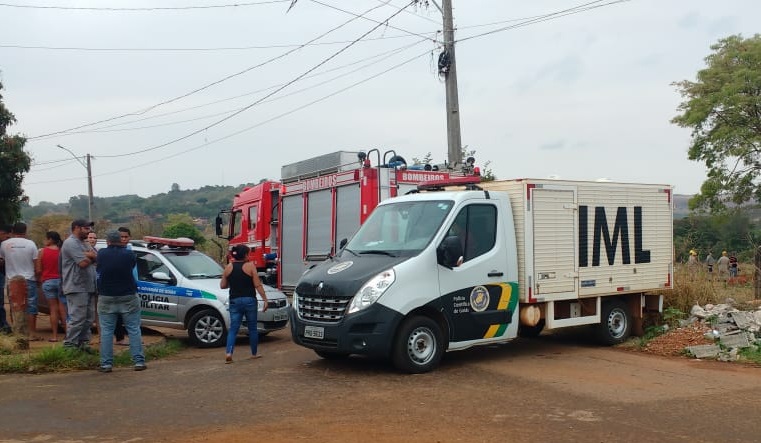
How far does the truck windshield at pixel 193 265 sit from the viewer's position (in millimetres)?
12008

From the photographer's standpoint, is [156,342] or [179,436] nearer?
[179,436]

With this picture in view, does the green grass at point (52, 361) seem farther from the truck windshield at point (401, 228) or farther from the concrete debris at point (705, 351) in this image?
the concrete debris at point (705, 351)

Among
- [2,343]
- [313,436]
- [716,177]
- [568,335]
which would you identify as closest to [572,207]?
[568,335]

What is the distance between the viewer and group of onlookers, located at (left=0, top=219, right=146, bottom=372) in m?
9.11

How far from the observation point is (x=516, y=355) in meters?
10.5

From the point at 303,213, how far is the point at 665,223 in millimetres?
7130

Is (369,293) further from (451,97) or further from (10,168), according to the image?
(10,168)

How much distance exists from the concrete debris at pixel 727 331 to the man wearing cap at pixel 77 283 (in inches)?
341

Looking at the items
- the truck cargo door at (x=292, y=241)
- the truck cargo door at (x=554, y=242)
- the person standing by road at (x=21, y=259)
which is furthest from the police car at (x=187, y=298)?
the truck cargo door at (x=554, y=242)

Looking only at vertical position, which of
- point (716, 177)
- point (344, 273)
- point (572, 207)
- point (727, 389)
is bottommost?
point (727, 389)

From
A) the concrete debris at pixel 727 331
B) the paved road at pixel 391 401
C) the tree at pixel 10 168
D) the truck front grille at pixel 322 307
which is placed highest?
the tree at pixel 10 168

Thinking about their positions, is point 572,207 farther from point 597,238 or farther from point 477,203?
point 477,203

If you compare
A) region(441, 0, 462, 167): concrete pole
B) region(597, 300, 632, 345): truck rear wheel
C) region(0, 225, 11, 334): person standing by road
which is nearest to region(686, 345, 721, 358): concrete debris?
region(597, 300, 632, 345): truck rear wheel

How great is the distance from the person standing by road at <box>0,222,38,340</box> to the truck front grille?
4942mm
